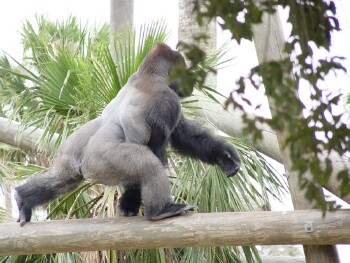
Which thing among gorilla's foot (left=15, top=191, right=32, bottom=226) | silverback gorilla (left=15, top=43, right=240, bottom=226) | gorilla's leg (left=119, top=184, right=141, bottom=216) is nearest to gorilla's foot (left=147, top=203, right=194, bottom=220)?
silverback gorilla (left=15, top=43, right=240, bottom=226)

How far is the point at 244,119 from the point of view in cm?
200

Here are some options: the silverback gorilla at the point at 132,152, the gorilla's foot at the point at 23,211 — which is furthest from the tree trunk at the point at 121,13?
the gorilla's foot at the point at 23,211

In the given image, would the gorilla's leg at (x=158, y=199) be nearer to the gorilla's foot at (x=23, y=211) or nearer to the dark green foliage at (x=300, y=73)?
the gorilla's foot at (x=23, y=211)

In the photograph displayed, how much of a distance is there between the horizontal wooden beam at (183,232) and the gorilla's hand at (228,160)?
73 cm

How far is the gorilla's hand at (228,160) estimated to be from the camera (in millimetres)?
4793

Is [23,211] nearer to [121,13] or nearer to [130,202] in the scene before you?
[130,202]

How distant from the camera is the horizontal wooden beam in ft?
12.9

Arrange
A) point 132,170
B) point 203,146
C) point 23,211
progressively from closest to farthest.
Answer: point 132,170 → point 23,211 → point 203,146

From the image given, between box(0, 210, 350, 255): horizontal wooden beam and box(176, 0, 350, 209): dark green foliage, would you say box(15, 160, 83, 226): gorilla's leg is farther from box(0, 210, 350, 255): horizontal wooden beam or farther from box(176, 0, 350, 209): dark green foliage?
box(176, 0, 350, 209): dark green foliage

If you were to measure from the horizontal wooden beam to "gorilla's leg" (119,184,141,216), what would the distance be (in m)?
0.50

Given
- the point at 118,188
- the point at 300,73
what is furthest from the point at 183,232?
the point at 300,73

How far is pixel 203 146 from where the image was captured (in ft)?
16.3

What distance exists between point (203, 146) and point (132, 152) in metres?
0.81

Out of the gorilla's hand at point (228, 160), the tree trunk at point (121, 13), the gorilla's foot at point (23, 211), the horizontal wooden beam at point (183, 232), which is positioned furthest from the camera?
the tree trunk at point (121, 13)
